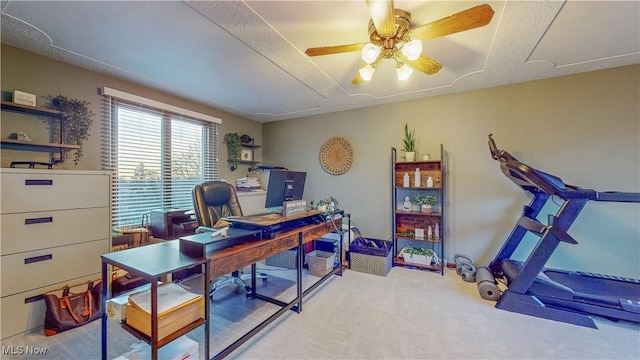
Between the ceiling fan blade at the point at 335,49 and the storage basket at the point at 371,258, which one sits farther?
the storage basket at the point at 371,258

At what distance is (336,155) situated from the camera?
4.13 m

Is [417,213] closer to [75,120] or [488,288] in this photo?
[488,288]

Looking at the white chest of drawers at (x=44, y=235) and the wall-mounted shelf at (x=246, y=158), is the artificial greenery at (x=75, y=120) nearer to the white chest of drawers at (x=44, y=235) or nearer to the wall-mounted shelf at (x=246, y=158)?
the white chest of drawers at (x=44, y=235)

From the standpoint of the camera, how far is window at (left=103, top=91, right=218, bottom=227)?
275cm

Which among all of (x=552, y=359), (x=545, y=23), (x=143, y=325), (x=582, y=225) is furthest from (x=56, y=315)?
(x=582, y=225)

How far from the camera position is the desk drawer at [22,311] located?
1.78m

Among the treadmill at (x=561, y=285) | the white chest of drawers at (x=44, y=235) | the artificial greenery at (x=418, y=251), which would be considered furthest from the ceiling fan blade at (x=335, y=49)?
the artificial greenery at (x=418, y=251)

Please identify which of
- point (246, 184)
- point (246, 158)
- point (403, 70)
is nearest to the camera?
point (403, 70)

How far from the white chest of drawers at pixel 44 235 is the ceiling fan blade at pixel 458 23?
9.77ft

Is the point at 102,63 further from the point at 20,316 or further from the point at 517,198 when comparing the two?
the point at 517,198

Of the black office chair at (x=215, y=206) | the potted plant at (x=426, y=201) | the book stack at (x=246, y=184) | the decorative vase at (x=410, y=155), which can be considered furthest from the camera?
the book stack at (x=246, y=184)

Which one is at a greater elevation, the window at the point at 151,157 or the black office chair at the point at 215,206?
the window at the point at 151,157

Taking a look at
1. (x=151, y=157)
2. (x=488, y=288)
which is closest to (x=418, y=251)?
(x=488, y=288)

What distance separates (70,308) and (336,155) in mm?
3513
